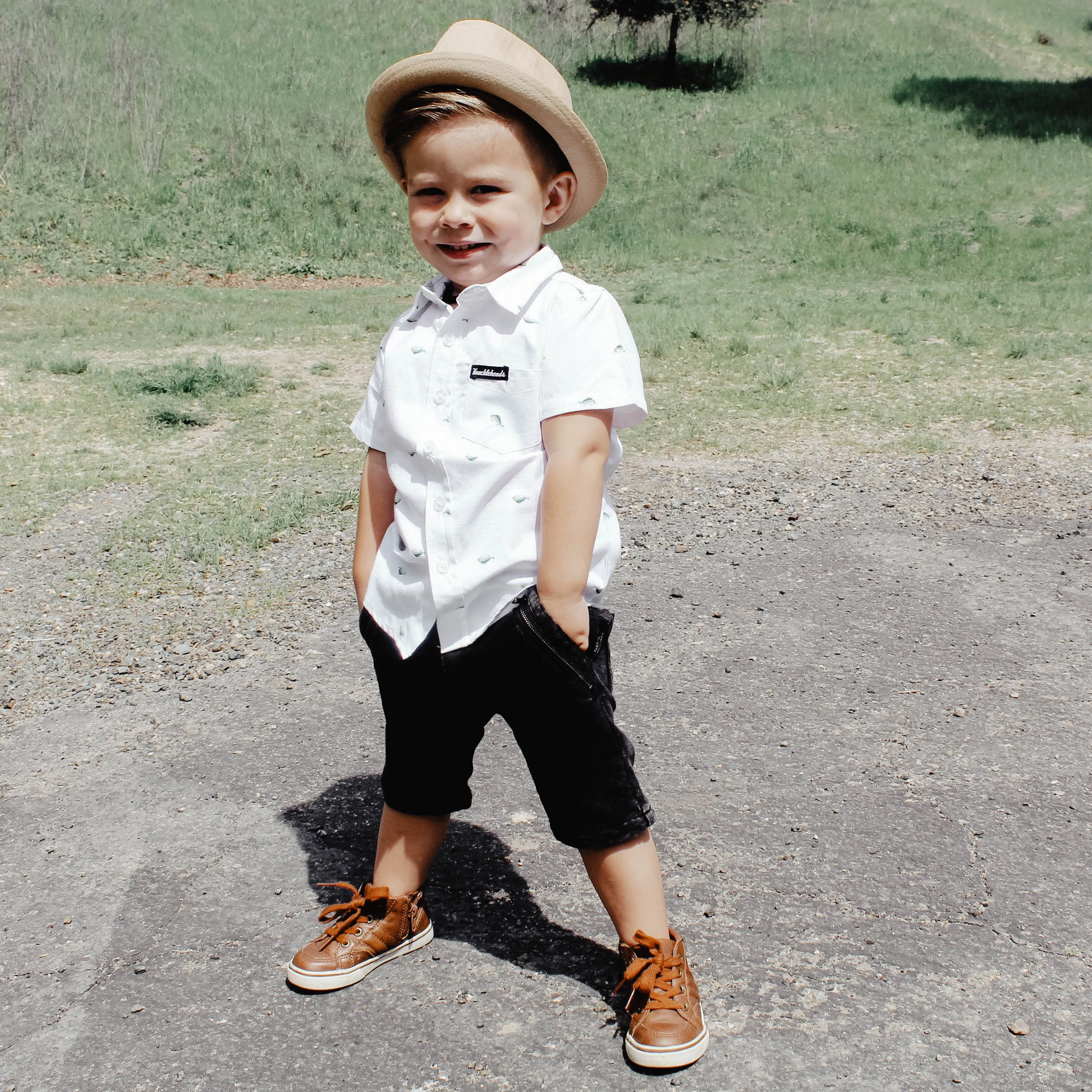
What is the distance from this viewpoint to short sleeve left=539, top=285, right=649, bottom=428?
1858 millimetres

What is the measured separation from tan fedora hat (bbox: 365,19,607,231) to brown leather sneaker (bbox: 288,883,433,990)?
4.63 feet

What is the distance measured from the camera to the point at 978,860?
8.46 ft

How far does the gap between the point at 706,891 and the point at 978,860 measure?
661 mm

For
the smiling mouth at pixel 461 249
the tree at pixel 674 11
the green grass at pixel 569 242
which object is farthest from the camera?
the tree at pixel 674 11

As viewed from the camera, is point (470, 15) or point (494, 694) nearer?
point (494, 694)

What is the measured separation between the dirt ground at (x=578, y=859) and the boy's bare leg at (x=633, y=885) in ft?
0.61

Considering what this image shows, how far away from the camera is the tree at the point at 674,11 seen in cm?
2191

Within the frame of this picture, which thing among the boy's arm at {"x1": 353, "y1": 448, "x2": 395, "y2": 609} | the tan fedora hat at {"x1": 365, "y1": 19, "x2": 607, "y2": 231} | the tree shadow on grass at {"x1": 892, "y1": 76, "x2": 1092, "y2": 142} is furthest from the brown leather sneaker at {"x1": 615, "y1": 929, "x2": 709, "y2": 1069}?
the tree shadow on grass at {"x1": 892, "y1": 76, "x2": 1092, "y2": 142}

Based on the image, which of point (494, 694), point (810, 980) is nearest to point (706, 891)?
point (810, 980)

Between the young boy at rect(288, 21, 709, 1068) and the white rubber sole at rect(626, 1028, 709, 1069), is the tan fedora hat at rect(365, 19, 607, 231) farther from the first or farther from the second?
the white rubber sole at rect(626, 1028, 709, 1069)

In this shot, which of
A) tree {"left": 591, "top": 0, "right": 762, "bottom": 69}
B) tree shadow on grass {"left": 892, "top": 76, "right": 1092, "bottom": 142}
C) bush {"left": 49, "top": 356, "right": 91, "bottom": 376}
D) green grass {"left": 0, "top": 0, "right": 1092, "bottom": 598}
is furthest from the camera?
tree {"left": 591, "top": 0, "right": 762, "bottom": 69}

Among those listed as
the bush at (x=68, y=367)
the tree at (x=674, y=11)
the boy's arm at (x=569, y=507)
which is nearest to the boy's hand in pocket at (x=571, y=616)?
the boy's arm at (x=569, y=507)

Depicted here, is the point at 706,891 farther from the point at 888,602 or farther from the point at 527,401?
the point at 888,602

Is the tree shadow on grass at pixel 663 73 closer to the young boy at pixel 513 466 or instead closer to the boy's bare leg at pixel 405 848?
the young boy at pixel 513 466
